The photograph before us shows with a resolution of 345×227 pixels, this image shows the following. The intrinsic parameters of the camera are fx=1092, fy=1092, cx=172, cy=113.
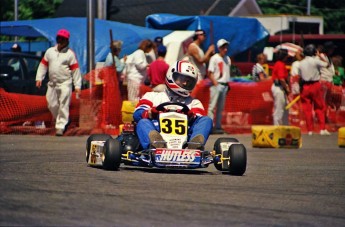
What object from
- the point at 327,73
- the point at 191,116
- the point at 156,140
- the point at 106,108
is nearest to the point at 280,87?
the point at 327,73

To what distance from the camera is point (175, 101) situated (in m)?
12.2

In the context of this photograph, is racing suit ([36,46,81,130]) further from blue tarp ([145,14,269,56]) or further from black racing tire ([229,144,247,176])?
black racing tire ([229,144,247,176])

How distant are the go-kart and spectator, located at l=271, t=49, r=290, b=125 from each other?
9096 millimetres

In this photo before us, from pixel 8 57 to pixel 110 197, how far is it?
40.6 feet

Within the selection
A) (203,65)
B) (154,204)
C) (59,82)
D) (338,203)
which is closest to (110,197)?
(154,204)

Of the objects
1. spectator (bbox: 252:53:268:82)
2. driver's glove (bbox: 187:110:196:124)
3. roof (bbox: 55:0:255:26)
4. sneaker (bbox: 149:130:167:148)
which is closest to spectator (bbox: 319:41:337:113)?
spectator (bbox: 252:53:268:82)

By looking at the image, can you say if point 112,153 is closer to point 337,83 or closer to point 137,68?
point 137,68

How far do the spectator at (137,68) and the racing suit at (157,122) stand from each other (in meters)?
7.87

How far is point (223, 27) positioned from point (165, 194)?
1604 cm

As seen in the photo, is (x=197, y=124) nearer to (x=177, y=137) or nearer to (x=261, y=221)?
(x=177, y=137)

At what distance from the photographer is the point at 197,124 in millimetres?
11711

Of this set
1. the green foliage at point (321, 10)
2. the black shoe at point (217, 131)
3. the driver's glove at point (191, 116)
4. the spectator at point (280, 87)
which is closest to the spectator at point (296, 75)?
the spectator at point (280, 87)

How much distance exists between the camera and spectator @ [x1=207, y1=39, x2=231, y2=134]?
19922 mm

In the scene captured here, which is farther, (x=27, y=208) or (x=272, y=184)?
(x=272, y=184)
